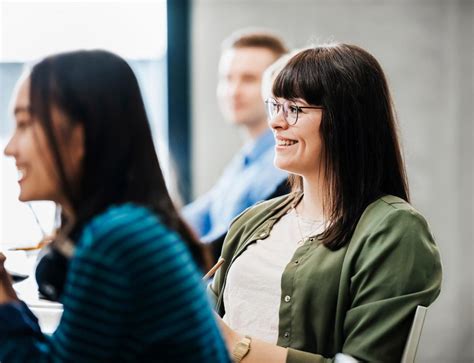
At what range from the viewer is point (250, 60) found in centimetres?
259

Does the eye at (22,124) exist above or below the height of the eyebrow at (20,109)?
below

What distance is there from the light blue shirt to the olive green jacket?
2.35 ft

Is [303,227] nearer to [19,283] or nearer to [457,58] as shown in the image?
[19,283]

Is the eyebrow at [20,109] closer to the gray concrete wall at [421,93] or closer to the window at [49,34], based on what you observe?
the window at [49,34]

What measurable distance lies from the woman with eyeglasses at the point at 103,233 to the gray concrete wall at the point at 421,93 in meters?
2.15

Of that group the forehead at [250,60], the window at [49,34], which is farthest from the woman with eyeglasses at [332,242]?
the window at [49,34]

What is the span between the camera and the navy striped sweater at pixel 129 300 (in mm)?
788

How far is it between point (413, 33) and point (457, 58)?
0.23m

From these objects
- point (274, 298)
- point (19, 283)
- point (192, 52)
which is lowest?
point (19, 283)

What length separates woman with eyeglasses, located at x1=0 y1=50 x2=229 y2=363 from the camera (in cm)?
79

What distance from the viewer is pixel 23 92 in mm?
900

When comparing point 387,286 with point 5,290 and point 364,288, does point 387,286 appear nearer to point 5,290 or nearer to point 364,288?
point 364,288

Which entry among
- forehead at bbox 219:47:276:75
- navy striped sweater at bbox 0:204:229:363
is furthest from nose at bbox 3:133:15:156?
forehead at bbox 219:47:276:75

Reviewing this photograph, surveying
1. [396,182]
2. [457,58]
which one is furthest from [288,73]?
[457,58]
